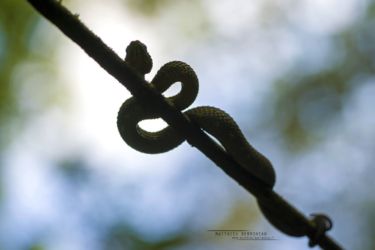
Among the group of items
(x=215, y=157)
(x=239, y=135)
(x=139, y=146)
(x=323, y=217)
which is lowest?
(x=215, y=157)

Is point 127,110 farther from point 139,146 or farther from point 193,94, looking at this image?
point 193,94

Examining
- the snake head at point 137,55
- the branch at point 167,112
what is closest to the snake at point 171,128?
the snake head at point 137,55

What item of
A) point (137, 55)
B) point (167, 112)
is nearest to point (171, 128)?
point (137, 55)

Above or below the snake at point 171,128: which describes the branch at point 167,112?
below

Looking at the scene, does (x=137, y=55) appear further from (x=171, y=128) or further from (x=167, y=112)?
(x=167, y=112)

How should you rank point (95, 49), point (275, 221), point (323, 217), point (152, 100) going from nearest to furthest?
1. point (95, 49)
2. point (152, 100)
3. point (323, 217)
4. point (275, 221)

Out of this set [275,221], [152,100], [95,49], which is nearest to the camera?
[95,49]

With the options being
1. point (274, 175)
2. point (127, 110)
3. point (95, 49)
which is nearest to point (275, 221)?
point (274, 175)

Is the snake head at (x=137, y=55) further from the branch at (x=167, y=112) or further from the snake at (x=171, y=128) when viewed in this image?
the branch at (x=167, y=112)
